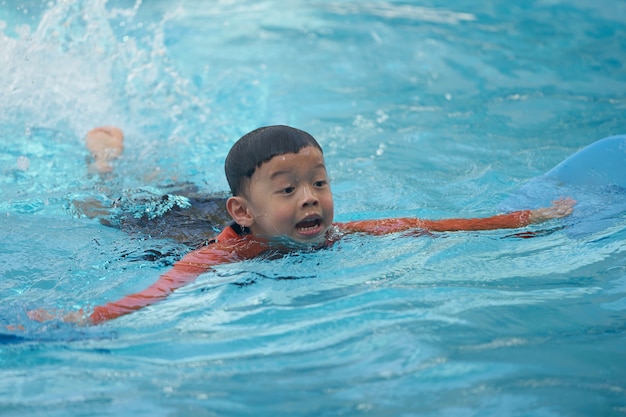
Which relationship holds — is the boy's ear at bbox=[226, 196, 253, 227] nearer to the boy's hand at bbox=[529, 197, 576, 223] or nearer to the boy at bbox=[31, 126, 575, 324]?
the boy at bbox=[31, 126, 575, 324]

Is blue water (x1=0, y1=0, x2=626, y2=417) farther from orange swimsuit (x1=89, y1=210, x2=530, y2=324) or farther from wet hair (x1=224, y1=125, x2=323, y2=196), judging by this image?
wet hair (x1=224, y1=125, x2=323, y2=196)

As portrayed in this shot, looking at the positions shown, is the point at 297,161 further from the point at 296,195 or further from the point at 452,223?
the point at 452,223

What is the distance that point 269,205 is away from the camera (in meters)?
3.29

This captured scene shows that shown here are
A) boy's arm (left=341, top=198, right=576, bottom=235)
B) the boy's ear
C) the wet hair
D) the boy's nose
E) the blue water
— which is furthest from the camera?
boy's arm (left=341, top=198, right=576, bottom=235)

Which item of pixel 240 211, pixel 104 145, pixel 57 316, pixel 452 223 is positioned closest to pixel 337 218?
pixel 452 223

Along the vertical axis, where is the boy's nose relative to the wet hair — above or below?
below

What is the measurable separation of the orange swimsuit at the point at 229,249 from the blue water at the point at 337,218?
0.19ft

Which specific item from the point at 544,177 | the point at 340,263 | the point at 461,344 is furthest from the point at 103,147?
the point at 461,344

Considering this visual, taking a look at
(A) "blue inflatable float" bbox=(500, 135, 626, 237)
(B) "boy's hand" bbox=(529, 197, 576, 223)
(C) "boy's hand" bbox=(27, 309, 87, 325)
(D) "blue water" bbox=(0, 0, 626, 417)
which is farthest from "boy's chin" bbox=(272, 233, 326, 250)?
(A) "blue inflatable float" bbox=(500, 135, 626, 237)

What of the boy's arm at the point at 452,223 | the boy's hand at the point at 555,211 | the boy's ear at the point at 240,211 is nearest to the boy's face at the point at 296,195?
the boy's ear at the point at 240,211

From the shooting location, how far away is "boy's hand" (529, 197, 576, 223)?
12.2 ft

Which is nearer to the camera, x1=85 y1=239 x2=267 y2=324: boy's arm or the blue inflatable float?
x1=85 y1=239 x2=267 y2=324: boy's arm

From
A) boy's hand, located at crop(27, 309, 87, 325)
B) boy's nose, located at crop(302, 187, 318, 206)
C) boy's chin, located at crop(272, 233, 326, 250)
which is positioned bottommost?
boy's hand, located at crop(27, 309, 87, 325)

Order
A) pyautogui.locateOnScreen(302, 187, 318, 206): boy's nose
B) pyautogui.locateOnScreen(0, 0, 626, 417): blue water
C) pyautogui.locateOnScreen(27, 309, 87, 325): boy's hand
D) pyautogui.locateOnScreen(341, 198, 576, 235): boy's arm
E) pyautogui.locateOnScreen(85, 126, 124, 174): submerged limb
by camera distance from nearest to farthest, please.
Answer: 1. pyautogui.locateOnScreen(0, 0, 626, 417): blue water
2. pyautogui.locateOnScreen(27, 309, 87, 325): boy's hand
3. pyautogui.locateOnScreen(302, 187, 318, 206): boy's nose
4. pyautogui.locateOnScreen(341, 198, 576, 235): boy's arm
5. pyautogui.locateOnScreen(85, 126, 124, 174): submerged limb
